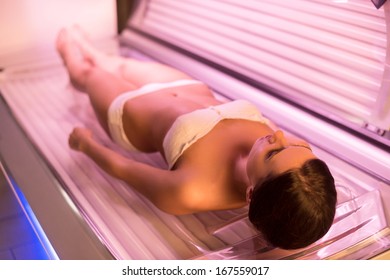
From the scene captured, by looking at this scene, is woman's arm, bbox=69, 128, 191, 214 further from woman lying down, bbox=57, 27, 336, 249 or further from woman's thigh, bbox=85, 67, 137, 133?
woman's thigh, bbox=85, 67, 137, 133

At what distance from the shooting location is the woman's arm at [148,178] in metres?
1.23

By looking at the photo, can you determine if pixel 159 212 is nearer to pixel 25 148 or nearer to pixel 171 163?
pixel 171 163

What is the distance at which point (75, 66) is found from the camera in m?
1.92

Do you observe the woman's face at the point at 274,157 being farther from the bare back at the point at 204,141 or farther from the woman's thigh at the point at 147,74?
the woman's thigh at the point at 147,74

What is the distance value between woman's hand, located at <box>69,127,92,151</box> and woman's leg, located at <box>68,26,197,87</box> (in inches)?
13.0

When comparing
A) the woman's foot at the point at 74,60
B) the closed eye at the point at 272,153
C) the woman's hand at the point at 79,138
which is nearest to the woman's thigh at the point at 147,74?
the woman's foot at the point at 74,60

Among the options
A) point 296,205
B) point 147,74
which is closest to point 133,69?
point 147,74

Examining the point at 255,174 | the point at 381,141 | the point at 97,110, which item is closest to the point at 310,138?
the point at 381,141

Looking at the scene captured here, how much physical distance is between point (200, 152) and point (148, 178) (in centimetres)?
17

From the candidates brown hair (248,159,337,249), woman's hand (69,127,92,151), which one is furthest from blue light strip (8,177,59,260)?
brown hair (248,159,337,249)

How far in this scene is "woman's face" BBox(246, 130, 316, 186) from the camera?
3.56ft

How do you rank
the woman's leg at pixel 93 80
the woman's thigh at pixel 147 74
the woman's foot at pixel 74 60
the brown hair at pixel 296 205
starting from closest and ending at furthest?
the brown hair at pixel 296 205 → the woman's leg at pixel 93 80 → the woman's thigh at pixel 147 74 → the woman's foot at pixel 74 60

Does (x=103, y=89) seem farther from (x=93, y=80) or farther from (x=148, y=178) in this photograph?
(x=148, y=178)
